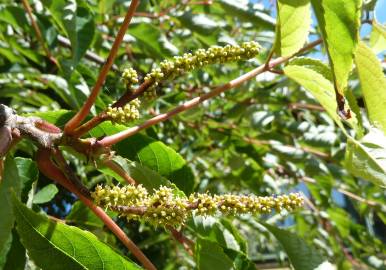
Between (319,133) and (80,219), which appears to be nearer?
(80,219)

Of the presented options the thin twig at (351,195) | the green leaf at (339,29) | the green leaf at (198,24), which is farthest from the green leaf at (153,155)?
the thin twig at (351,195)

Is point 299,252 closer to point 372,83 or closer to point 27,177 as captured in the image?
point 372,83

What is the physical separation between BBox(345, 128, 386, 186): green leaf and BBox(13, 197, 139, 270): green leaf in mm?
309

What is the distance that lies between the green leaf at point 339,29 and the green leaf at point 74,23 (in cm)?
75

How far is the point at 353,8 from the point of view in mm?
666

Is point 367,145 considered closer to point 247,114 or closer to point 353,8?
point 353,8

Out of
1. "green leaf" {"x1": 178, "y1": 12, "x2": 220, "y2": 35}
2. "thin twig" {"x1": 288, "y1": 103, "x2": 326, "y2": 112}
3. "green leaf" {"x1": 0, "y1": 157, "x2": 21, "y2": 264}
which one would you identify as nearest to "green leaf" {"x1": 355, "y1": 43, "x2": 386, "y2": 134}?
"green leaf" {"x1": 0, "y1": 157, "x2": 21, "y2": 264}

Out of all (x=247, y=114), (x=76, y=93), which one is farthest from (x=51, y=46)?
(x=247, y=114)

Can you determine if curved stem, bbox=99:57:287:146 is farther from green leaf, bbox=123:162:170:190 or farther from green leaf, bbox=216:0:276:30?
green leaf, bbox=216:0:276:30

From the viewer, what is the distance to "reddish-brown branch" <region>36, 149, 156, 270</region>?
2.35ft

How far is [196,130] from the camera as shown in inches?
94.7

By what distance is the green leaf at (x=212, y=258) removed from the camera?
0.82m

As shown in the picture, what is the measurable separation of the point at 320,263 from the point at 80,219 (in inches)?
22.0

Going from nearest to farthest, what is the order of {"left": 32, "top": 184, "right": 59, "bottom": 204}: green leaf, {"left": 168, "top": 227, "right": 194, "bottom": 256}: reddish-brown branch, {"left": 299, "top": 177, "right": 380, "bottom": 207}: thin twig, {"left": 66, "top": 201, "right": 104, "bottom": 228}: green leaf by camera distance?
{"left": 168, "top": 227, "right": 194, "bottom": 256}: reddish-brown branch → {"left": 66, "top": 201, "right": 104, "bottom": 228}: green leaf → {"left": 32, "top": 184, "right": 59, "bottom": 204}: green leaf → {"left": 299, "top": 177, "right": 380, "bottom": 207}: thin twig
